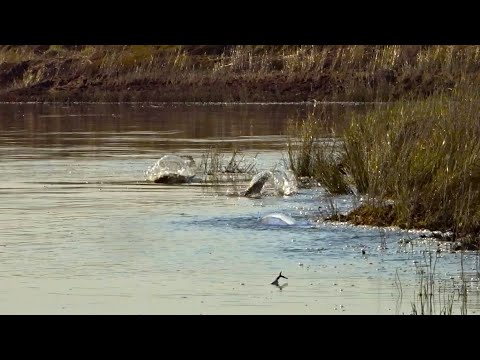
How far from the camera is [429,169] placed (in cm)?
1570

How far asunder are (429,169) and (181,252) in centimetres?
327

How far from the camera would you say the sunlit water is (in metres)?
11.4

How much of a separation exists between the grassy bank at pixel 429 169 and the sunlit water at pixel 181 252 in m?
0.38

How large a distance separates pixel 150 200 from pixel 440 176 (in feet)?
16.7

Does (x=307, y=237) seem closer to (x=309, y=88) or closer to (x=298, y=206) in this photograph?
(x=298, y=206)

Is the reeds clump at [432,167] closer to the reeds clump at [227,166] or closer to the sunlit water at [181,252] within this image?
the sunlit water at [181,252]

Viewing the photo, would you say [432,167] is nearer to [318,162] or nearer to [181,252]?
[181,252]

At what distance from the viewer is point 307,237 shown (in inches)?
594

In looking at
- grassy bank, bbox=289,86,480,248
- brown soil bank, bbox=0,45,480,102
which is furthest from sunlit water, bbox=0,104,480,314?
brown soil bank, bbox=0,45,480,102

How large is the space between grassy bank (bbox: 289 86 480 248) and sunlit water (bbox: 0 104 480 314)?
1.24ft

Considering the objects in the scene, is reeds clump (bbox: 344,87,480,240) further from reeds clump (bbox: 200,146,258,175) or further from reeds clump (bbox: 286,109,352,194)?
reeds clump (bbox: 200,146,258,175)

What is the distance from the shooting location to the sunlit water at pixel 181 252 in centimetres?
1145

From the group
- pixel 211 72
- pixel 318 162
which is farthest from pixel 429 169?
pixel 211 72
